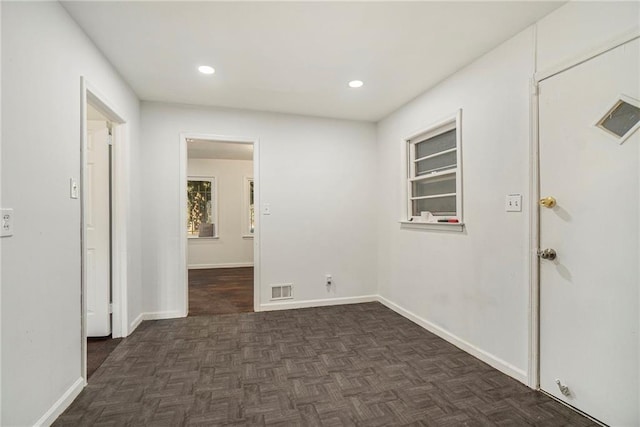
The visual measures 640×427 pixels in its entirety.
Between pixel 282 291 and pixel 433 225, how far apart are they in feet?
6.34

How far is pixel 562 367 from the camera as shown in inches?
76.5

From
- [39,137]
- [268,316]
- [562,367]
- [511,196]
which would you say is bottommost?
[268,316]

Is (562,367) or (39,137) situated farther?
(562,367)

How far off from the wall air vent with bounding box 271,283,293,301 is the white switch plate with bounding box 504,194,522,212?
99.8 inches

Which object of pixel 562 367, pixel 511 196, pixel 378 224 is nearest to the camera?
pixel 562 367

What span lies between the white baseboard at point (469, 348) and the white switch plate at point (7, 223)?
9.92 feet

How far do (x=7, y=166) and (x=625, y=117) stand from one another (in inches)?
118

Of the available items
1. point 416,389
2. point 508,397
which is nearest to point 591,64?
point 508,397

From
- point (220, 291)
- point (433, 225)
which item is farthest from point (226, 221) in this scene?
point (433, 225)

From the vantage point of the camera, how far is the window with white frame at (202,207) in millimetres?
7086

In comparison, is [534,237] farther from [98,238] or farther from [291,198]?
[98,238]

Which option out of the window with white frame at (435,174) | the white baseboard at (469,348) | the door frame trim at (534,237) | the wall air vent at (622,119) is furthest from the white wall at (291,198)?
the wall air vent at (622,119)

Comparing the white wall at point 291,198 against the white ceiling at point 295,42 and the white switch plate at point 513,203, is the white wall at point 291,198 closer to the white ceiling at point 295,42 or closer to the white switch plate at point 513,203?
the white ceiling at point 295,42

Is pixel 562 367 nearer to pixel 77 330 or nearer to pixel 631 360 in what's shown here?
pixel 631 360
